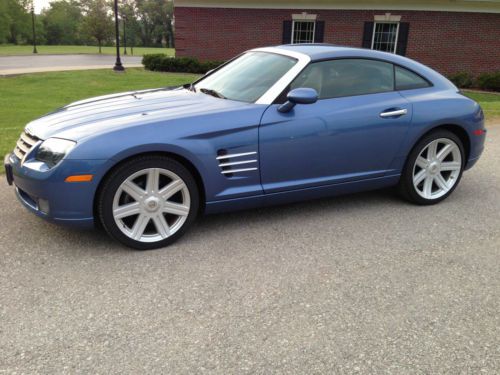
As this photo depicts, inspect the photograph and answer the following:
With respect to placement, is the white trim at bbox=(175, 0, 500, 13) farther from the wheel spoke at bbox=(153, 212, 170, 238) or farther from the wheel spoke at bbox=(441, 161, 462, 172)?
the wheel spoke at bbox=(153, 212, 170, 238)

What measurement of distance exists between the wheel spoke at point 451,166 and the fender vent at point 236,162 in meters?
2.13

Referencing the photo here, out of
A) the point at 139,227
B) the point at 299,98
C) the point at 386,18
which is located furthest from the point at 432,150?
the point at 386,18

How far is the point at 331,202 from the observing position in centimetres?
479

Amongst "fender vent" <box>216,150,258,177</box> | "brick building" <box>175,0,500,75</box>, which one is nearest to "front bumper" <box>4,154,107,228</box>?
"fender vent" <box>216,150,258,177</box>

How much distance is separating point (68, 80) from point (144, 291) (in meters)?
16.2

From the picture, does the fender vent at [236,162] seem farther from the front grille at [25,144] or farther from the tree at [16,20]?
the tree at [16,20]

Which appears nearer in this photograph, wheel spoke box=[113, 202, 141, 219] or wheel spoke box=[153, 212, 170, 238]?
wheel spoke box=[113, 202, 141, 219]

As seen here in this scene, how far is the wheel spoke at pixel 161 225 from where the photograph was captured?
3623 mm

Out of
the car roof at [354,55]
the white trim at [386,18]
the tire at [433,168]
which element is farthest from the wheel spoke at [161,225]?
the white trim at [386,18]

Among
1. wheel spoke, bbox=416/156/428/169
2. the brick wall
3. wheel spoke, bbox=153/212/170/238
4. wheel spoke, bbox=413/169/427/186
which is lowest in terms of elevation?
wheel spoke, bbox=153/212/170/238

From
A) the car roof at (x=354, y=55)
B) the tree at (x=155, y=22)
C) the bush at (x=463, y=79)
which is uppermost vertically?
the tree at (x=155, y=22)

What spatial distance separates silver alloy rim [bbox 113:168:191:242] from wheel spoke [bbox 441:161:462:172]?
2687mm

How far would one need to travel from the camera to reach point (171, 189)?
11.9 feet

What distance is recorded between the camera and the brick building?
64.4 ft
